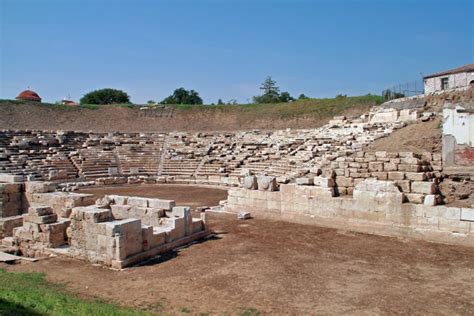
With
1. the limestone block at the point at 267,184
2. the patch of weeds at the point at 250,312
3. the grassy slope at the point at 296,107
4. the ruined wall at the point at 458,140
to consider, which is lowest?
the patch of weeds at the point at 250,312

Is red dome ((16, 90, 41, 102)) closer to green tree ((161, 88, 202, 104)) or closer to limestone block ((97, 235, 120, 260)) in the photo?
green tree ((161, 88, 202, 104))

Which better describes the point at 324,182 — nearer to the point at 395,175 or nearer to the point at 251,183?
the point at 395,175

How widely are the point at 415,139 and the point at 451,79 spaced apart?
1313 centimetres

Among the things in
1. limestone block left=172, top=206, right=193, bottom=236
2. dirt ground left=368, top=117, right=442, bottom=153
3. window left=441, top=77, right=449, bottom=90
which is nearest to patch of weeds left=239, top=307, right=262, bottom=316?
limestone block left=172, top=206, right=193, bottom=236

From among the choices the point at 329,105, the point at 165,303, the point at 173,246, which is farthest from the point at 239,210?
the point at 329,105

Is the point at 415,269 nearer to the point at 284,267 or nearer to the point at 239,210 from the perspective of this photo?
the point at 284,267

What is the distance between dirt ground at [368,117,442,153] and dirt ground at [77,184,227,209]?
7.42 meters

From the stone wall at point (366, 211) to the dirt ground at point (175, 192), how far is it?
347cm

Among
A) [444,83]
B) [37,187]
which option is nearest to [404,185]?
[37,187]

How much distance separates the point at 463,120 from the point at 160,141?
2121 centimetres

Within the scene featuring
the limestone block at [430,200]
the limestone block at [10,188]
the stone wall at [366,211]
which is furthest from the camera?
the limestone block at [10,188]

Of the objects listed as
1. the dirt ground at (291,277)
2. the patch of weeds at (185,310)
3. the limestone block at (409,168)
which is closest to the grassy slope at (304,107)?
the limestone block at (409,168)

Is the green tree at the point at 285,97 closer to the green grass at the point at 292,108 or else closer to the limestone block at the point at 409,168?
the green grass at the point at 292,108

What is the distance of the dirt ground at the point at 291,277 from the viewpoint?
678 centimetres
